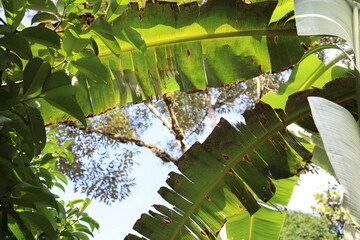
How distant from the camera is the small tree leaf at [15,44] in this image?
24.8 inches

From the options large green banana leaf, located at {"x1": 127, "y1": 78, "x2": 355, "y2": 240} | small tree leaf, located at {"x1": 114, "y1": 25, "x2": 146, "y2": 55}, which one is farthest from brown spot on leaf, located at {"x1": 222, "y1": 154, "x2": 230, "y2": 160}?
small tree leaf, located at {"x1": 114, "y1": 25, "x2": 146, "y2": 55}

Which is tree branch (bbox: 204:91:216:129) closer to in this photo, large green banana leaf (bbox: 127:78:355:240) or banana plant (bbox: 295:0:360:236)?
large green banana leaf (bbox: 127:78:355:240)

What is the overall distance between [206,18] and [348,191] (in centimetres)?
100

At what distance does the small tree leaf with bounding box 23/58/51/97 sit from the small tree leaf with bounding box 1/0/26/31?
0.06 m

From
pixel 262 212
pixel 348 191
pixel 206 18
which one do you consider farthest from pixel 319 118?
pixel 262 212

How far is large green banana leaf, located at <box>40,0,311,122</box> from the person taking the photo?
53.4 inches

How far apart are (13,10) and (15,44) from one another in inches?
2.1

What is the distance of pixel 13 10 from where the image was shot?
64 cm

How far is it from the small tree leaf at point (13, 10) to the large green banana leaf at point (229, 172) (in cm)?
79

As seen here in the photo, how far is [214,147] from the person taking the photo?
1341mm

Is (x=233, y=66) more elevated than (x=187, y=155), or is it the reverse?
(x=233, y=66)

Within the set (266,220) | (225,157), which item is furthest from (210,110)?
(225,157)

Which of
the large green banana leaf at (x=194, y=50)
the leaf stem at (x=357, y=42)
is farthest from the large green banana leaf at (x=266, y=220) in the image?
the leaf stem at (x=357, y=42)

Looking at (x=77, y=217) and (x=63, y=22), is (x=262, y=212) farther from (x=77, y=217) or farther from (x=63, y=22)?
(x=63, y=22)
